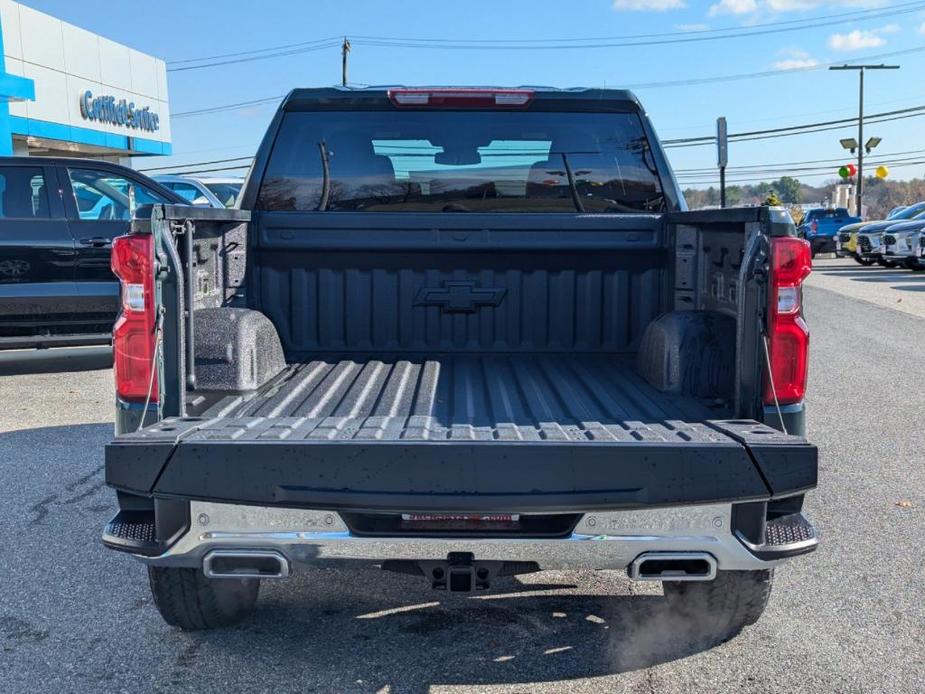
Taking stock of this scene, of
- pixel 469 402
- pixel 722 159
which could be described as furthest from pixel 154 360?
pixel 722 159

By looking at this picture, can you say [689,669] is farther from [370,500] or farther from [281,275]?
[281,275]

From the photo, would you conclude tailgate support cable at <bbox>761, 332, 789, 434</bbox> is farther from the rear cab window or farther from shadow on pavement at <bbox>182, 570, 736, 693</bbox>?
the rear cab window

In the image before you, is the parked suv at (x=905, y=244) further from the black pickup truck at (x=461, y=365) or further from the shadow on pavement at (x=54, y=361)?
the black pickup truck at (x=461, y=365)

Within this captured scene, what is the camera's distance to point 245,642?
3.71m

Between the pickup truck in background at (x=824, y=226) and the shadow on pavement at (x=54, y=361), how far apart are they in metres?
30.1

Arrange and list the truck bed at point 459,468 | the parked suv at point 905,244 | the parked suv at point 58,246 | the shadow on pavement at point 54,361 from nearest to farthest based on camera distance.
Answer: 1. the truck bed at point 459,468
2. the parked suv at point 58,246
3. the shadow on pavement at point 54,361
4. the parked suv at point 905,244

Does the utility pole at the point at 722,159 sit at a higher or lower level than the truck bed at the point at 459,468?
higher

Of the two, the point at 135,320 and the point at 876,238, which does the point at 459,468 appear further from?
the point at 876,238

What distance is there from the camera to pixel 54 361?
1090cm

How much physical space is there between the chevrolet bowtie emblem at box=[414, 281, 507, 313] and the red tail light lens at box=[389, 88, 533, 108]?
2.61ft

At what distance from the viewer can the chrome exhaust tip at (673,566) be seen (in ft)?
9.74

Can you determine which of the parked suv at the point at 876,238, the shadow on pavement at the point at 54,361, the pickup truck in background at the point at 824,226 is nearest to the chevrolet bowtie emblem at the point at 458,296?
the shadow on pavement at the point at 54,361

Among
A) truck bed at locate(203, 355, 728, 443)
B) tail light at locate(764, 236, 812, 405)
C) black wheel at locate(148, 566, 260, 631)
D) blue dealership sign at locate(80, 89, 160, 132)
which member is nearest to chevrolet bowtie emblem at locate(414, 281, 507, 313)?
truck bed at locate(203, 355, 728, 443)

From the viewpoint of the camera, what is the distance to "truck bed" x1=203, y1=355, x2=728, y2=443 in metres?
3.10
